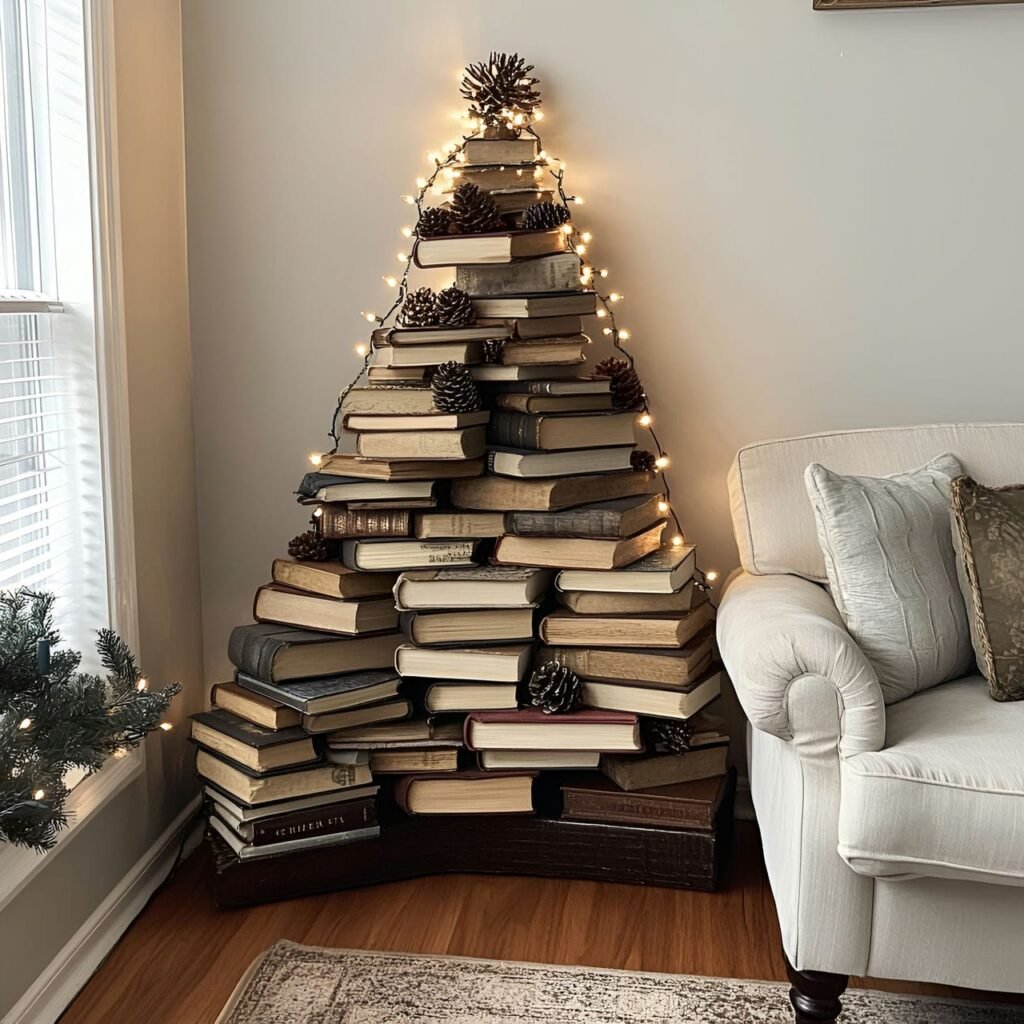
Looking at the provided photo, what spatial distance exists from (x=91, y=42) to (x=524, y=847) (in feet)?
5.56

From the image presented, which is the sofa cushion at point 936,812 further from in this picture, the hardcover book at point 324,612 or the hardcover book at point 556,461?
the hardcover book at point 324,612

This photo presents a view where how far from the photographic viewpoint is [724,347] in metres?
2.61

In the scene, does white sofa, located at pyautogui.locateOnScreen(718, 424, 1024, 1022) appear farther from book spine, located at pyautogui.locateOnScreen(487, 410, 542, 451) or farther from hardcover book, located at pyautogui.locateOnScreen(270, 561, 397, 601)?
hardcover book, located at pyautogui.locateOnScreen(270, 561, 397, 601)

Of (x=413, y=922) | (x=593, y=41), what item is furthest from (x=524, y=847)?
(x=593, y=41)

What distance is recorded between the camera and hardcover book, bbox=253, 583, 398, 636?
2.32 m

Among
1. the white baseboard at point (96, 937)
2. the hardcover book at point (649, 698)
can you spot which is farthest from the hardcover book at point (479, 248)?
the white baseboard at point (96, 937)

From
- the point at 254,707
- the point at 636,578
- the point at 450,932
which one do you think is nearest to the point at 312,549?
the point at 254,707

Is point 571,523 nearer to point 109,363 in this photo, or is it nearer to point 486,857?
point 486,857

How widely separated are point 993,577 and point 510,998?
105 centimetres

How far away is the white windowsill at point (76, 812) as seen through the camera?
1823mm

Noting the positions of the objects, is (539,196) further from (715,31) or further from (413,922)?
(413,922)

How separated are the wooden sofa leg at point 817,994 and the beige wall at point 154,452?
3.95ft

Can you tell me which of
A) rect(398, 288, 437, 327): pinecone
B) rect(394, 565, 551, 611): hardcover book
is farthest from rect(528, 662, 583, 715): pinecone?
rect(398, 288, 437, 327): pinecone

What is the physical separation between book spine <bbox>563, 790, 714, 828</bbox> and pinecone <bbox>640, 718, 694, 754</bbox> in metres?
0.11
